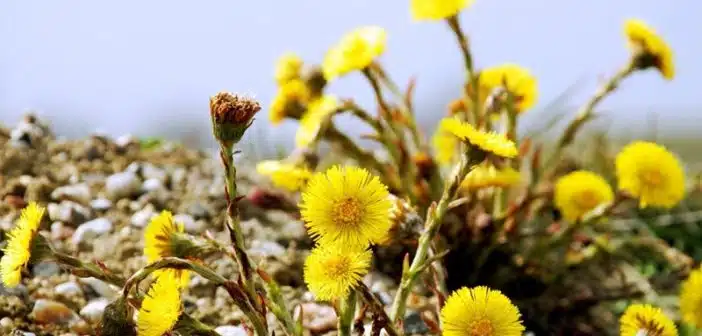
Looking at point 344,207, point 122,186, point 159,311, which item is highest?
point 122,186

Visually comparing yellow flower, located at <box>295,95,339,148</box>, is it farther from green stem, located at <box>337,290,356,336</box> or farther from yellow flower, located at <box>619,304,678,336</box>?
yellow flower, located at <box>619,304,678,336</box>

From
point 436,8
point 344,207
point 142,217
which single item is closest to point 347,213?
point 344,207

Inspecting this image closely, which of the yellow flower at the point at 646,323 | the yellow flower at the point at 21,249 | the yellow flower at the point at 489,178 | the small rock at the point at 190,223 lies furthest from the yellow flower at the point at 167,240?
the yellow flower at the point at 489,178

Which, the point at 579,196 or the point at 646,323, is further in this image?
the point at 579,196

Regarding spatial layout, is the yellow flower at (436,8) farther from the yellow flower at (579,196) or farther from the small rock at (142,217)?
the small rock at (142,217)

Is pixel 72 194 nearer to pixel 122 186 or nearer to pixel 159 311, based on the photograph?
pixel 122 186

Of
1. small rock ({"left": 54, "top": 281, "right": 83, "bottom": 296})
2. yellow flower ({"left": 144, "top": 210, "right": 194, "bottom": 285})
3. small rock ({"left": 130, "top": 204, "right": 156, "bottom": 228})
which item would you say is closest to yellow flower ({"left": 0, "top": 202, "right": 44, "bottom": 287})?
yellow flower ({"left": 144, "top": 210, "right": 194, "bottom": 285})
